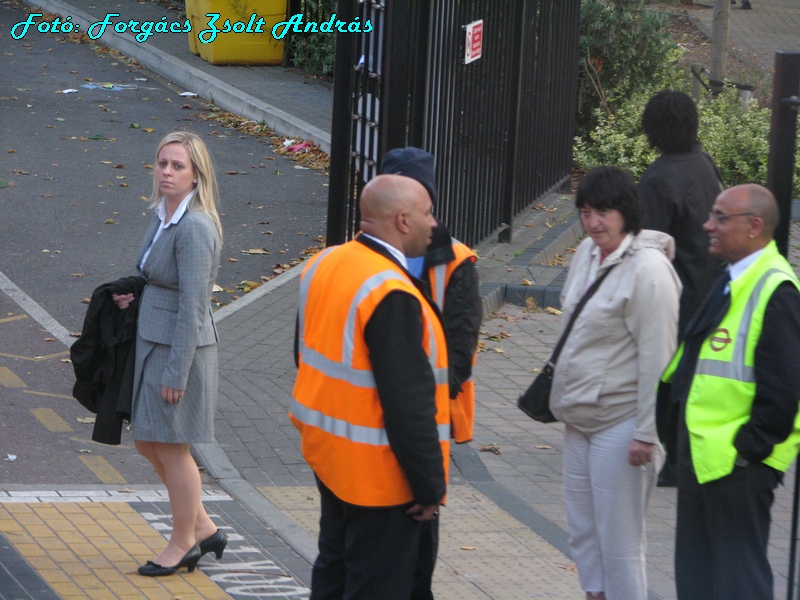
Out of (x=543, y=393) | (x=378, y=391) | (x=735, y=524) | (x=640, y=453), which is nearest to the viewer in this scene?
(x=378, y=391)

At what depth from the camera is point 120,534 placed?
5.47 meters

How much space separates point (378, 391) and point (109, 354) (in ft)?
6.07

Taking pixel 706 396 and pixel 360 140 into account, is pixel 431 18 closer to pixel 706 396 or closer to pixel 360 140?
pixel 360 140

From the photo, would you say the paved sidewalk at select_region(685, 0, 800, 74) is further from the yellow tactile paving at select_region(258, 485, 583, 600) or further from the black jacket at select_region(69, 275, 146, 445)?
the black jacket at select_region(69, 275, 146, 445)

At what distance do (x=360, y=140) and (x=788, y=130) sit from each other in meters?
4.23

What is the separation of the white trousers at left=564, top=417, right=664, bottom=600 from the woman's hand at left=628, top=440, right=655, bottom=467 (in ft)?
0.16

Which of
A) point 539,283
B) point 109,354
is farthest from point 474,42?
point 109,354

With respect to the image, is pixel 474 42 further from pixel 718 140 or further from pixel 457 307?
pixel 457 307

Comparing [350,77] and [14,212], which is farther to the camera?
[14,212]

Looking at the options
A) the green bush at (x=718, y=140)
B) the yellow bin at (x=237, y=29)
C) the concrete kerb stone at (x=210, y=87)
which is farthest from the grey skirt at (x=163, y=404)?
the yellow bin at (x=237, y=29)

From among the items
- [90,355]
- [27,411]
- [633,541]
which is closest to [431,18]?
[27,411]

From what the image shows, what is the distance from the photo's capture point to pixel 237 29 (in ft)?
57.7

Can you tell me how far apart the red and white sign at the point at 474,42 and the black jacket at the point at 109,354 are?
4938 mm

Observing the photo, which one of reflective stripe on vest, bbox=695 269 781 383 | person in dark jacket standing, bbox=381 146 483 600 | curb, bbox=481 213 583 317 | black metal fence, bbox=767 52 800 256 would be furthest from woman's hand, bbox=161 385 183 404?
curb, bbox=481 213 583 317
